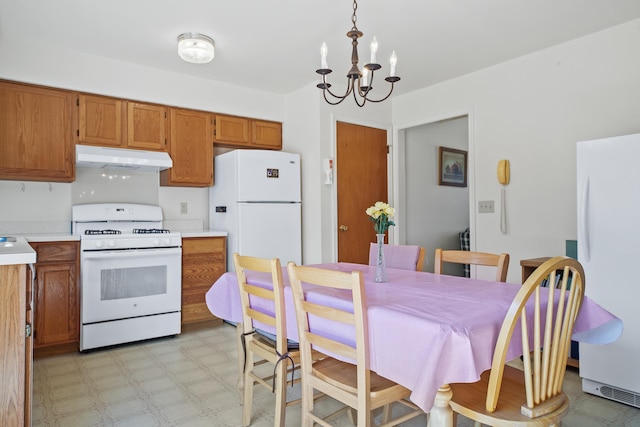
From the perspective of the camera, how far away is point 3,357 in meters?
1.50

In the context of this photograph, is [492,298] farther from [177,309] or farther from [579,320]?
[177,309]

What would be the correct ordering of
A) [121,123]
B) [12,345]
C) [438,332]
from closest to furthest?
[438,332] < [12,345] < [121,123]

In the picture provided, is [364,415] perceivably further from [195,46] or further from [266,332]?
[195,46]

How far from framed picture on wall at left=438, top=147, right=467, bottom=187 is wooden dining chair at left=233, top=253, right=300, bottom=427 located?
3.67 meters

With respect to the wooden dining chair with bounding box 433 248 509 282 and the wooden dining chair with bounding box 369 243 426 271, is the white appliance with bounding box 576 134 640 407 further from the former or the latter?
the wooden dining chair with bounding box 369 243 426 271

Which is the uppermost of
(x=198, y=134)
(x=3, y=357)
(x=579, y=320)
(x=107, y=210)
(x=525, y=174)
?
(x=198, y=134)

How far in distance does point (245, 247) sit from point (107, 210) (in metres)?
1.26

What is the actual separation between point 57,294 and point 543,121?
400cm

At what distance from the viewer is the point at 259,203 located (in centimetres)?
386

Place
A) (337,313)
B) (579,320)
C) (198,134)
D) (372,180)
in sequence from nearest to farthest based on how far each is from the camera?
(337,313), (579,320), (198,134), (372,180)

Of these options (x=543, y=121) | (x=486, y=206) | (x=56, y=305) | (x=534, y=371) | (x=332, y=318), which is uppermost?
(x=543, y=121)

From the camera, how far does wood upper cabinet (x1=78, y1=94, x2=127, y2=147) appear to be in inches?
134

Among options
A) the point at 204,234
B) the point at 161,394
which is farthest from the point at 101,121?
the point at 161,394

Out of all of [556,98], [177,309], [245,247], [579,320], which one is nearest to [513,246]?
[556,98]
